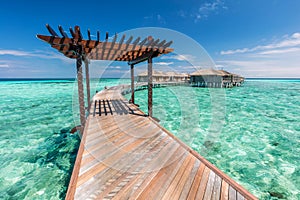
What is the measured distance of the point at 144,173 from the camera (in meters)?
2.37

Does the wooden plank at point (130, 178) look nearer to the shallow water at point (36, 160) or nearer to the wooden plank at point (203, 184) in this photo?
the wooden plank at point (203, 184)

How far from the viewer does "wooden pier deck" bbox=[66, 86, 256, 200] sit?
1.95 metres

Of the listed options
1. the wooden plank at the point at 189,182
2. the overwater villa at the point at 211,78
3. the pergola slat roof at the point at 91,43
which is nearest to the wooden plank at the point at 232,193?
the wooden plank at the point at 189,182

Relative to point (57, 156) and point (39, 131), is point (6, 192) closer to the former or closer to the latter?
point (57, 156)

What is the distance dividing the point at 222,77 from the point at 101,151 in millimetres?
31056

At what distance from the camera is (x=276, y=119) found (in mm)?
8766

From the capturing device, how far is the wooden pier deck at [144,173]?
6.39ft

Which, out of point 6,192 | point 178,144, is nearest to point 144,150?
point 178,144

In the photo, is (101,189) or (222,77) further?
(222,77)

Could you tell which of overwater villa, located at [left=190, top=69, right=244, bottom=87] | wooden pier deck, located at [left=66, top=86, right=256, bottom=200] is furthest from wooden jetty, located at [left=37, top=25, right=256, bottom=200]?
overwater villa, located at [left=190, top=69, right=244, bottom=87]

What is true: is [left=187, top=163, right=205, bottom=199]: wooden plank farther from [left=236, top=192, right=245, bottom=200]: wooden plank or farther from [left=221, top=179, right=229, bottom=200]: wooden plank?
[left=236, top=192, right=245, bottom=200]: wooden plank

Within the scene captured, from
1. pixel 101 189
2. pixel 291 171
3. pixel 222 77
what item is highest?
pixel 222 77

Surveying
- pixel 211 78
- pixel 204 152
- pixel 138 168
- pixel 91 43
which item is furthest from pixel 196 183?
pixel 211 78

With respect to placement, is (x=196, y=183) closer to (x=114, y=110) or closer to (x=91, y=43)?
(x=91, y=43)
